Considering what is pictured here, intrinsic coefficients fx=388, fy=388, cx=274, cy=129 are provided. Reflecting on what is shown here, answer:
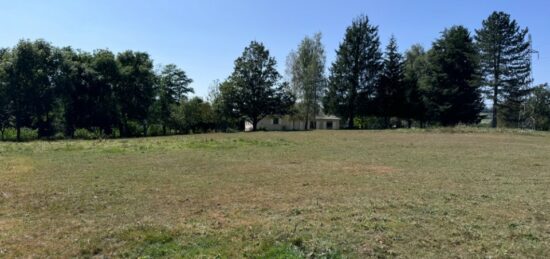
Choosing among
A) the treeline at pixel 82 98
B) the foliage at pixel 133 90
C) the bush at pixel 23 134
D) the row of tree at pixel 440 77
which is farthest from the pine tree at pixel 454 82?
the bush at pixel 23 134

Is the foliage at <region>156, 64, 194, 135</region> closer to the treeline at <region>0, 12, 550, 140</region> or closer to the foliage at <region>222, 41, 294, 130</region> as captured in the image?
the treeline at <region>0, 12, 550, 140</region>

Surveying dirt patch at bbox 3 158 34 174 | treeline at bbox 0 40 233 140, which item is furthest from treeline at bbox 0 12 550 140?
dirt patch at bbox 3 158 34 174

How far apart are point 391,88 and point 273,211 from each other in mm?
49706

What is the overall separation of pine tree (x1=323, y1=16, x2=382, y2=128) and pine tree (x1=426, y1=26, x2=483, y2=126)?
25.3ft

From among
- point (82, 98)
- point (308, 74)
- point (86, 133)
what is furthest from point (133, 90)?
point (308, 74)

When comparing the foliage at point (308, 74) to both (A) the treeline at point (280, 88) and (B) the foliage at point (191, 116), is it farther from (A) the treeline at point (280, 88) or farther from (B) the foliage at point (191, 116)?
(B) the foliage at point (191, 116)

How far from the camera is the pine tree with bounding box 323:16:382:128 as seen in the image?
5309cm

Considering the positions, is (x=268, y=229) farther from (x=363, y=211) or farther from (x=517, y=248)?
(x=517, y=248)

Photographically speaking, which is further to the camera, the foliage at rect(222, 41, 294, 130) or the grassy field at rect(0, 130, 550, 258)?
the foliage at rect(222, 41, 294, 130)

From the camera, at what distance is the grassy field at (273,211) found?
16.4ft

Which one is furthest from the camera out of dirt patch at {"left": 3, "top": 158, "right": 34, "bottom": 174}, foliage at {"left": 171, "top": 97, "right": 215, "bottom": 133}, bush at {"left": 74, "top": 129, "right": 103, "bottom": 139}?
foliage at {"left": 171, "top": 97, "right": 215, "bottom": 133}

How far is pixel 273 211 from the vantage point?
691cm

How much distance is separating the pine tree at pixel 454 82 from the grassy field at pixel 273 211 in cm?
4062

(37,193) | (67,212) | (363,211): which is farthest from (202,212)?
(37,193)
